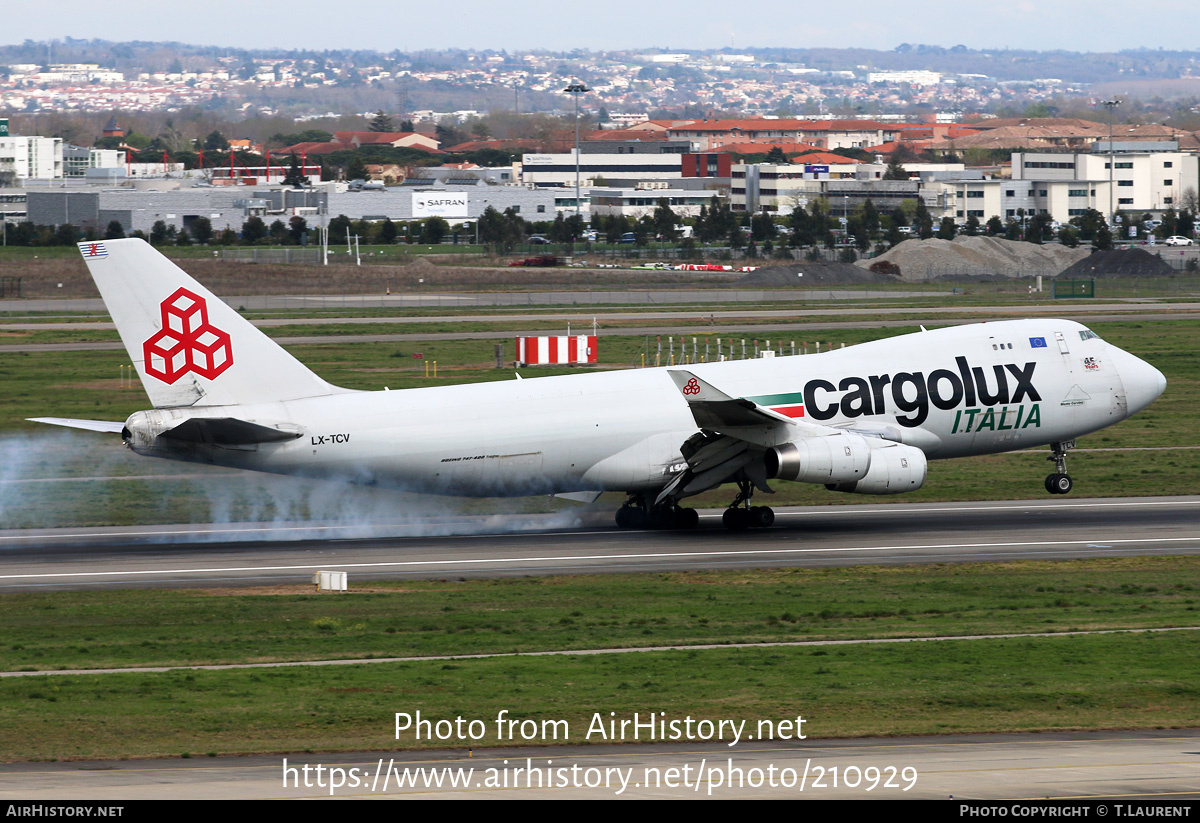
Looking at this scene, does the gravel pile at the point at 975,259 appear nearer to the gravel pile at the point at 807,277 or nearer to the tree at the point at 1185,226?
the gravel pile at the point at 807,277

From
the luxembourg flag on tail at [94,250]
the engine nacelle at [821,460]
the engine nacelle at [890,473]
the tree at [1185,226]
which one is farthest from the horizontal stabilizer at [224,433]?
the tree at [1185,226]

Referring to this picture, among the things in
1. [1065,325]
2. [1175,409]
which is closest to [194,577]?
[1065,325]

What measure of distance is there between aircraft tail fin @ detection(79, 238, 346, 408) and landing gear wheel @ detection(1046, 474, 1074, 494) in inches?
932

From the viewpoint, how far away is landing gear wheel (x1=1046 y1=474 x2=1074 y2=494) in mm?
46344

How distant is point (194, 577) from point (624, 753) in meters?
18.7

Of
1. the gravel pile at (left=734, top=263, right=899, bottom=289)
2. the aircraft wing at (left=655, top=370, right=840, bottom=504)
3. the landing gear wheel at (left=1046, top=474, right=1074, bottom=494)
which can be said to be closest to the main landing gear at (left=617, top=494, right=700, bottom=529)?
the aircraft wing at (left=655, top=370, right=840, bottom=504)

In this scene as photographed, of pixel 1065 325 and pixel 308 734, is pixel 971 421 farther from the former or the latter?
pixel 308 734

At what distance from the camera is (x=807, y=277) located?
458ft

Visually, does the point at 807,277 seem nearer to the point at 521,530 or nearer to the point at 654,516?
the point at 654,516

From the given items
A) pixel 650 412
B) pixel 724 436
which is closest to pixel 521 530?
pixel 650 412

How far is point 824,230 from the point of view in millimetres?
189500

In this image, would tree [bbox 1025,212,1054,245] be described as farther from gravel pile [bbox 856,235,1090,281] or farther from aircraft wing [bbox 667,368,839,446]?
aircraft wing [bbox 667,368,839,446]

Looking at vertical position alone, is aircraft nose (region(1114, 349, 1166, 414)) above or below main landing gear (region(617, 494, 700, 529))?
above

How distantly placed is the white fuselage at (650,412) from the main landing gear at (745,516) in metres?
2.37
